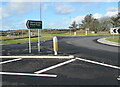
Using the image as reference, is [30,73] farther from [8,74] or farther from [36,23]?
[36,23]

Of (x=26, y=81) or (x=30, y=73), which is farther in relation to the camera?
(x=30, y=73)

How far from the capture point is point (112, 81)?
5.03 m

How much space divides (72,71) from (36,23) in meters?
5.88

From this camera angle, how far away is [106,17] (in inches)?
3258

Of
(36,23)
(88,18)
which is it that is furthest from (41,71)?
(88,18)

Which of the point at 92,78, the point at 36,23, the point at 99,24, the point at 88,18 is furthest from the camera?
the point at 88,18

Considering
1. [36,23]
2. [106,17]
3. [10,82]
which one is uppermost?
[106,17]

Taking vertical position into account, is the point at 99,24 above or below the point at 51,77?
above

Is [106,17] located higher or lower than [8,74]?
higher

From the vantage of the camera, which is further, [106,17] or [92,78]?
[106,17]

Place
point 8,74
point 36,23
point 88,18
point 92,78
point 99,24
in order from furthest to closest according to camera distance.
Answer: point 88,18 → point 99,24 → point 36,23 → point 8,74 → point 92,78

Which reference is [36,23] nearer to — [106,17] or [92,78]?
[92,78]

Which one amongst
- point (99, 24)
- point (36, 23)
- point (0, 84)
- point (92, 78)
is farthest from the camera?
point (99, 24)

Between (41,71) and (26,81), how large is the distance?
4.10 ft
